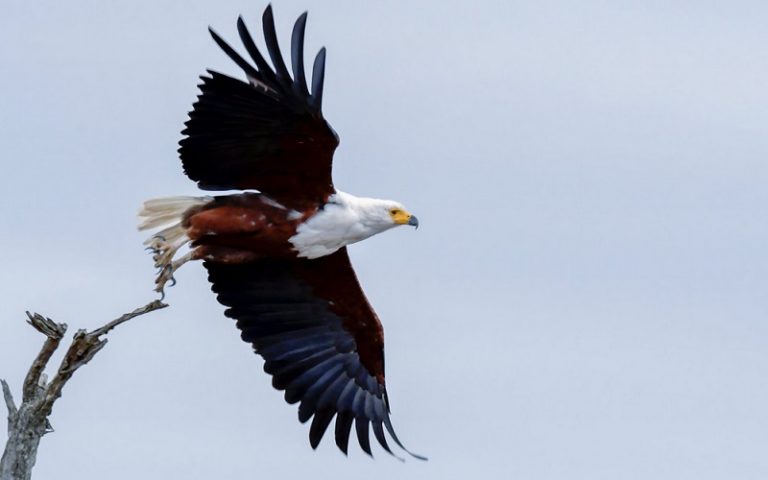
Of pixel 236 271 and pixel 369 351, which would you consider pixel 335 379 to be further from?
pixel 236 271

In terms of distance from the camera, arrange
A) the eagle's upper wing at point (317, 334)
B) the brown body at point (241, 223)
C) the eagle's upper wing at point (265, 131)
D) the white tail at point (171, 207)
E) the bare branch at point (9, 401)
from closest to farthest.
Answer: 1. the bare branch at point (9, 401)
2. the eagle's upper wing at point (265, 131)
3. the brown body at point (241, 223)
4. the white tail at point (171, 207)
5. the eagle's upper wing at point (317, 334)

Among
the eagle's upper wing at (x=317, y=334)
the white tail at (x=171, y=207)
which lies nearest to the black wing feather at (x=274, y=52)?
the white tail at (x=171, y=207)

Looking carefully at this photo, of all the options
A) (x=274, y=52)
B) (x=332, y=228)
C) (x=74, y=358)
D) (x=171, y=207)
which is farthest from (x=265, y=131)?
(x=74, y=358)

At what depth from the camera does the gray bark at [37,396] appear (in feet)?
34.1

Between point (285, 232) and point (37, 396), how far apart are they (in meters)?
2.56

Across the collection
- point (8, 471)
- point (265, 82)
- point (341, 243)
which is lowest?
point (8, 471)

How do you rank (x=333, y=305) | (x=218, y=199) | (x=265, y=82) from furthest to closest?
(x=333, y=305)
(x=218, y=199)
(x=265, y=82)

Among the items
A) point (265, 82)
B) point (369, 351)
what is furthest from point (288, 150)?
point (369, 351)

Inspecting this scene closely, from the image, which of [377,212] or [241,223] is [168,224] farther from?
[377,212]

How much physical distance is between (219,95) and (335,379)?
313 centimetres

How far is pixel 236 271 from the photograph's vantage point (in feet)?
42.4

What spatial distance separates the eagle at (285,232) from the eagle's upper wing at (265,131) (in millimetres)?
10

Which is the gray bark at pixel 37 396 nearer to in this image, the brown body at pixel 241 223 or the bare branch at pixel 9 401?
the bare branch at pixel 9 401

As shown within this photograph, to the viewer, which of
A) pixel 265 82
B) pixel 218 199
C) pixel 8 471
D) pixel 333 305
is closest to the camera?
pixel 8 471
